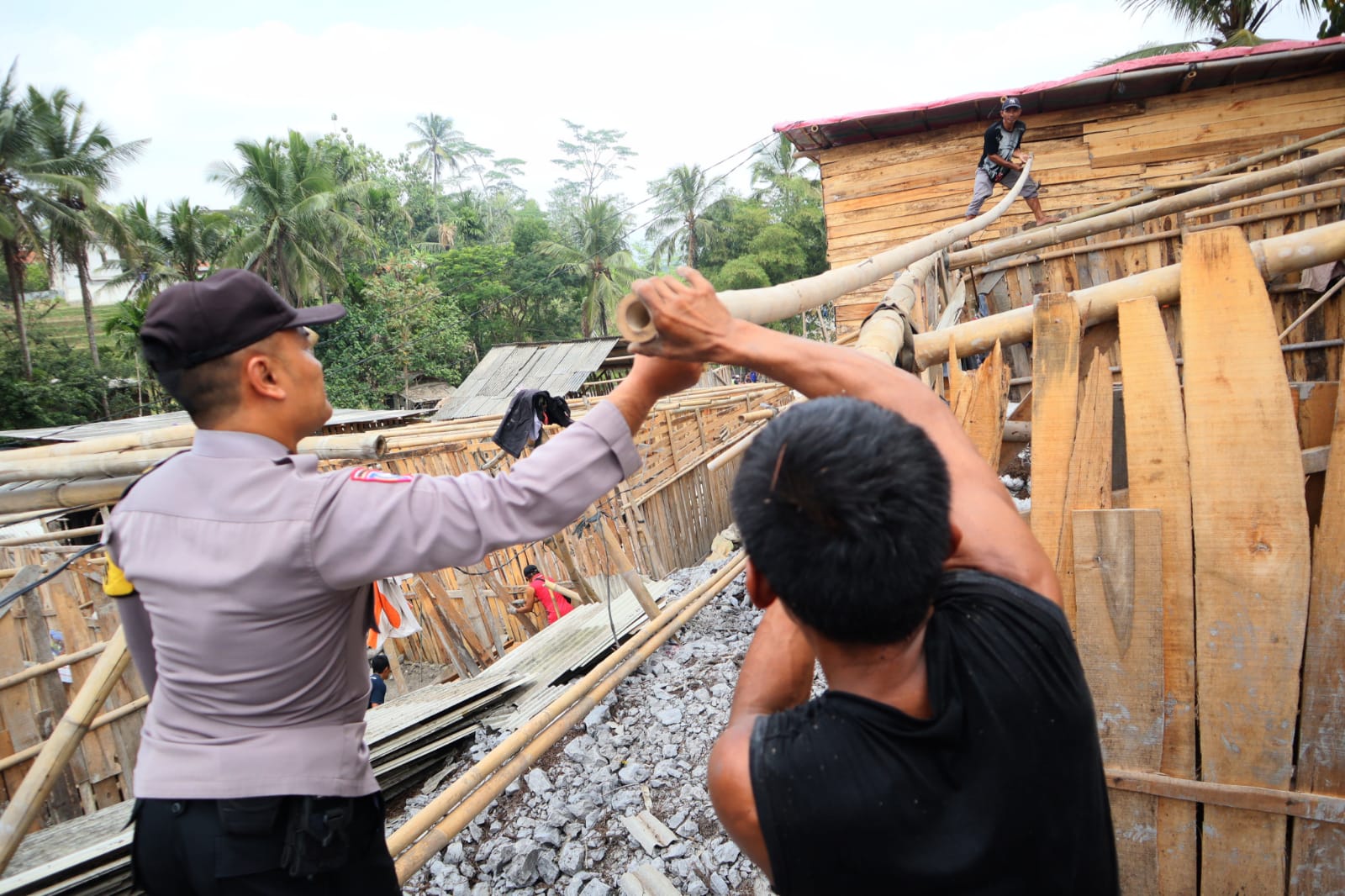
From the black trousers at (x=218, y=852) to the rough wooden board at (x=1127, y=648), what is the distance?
5.56 ft

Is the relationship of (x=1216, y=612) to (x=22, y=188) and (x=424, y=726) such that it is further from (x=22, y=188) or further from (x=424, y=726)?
(x=22, y=188)

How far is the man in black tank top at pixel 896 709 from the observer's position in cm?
85

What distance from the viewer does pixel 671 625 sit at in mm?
4285

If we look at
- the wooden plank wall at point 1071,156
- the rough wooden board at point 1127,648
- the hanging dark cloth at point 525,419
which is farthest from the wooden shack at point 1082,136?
the hanging dark cloth at point 525,419

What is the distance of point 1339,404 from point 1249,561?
409mm

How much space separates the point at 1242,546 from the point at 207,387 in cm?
217

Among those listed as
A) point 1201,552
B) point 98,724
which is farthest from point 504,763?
point 98,724

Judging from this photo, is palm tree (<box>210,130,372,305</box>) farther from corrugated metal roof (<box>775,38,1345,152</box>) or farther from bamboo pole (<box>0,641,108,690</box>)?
bamboo pole (<box>0,641,108,690</box>)

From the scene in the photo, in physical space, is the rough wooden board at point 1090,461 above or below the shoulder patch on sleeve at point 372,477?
below

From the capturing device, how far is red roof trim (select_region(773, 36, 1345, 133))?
7707 millimetres

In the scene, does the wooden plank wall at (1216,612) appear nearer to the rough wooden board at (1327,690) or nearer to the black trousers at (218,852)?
the rough wooden board at (1327,690)

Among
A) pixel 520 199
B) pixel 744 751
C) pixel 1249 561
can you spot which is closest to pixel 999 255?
pixel 1249 561

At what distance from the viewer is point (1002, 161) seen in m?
7.71

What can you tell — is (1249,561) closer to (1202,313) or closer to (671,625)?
(1202,313)
